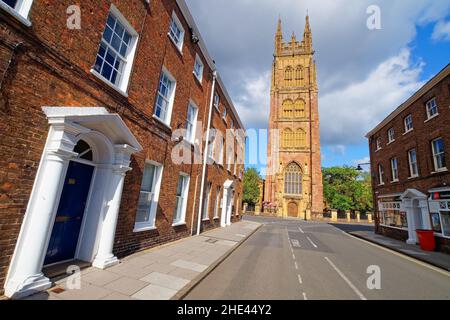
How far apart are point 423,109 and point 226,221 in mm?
16497

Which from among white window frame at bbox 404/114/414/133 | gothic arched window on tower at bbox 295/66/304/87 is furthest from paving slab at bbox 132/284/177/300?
gothic arched window on tower at bbox 295/66/304/87

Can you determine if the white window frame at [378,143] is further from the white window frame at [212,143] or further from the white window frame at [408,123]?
the white window frame at [212,143]

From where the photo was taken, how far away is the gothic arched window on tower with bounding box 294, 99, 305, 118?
1944 inches

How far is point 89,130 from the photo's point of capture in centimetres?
451

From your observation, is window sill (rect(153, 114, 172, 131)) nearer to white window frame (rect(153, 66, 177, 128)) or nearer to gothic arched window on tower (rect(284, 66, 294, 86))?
white window frame (rect(153, 66, 177, 128))

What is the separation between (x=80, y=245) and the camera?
534 cm

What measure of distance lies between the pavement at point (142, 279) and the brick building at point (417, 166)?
1374 centimetres

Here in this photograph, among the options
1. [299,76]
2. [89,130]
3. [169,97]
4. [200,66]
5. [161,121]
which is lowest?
[89,130]

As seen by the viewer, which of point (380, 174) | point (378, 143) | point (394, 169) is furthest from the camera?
point (378, 143)

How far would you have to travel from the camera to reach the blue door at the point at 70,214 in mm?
4748

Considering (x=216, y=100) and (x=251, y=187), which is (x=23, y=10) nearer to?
(x=216, y=100)

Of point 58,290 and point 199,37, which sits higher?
point 199,37

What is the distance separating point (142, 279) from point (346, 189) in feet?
180

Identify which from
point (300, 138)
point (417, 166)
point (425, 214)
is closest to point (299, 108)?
point (300, 138)
